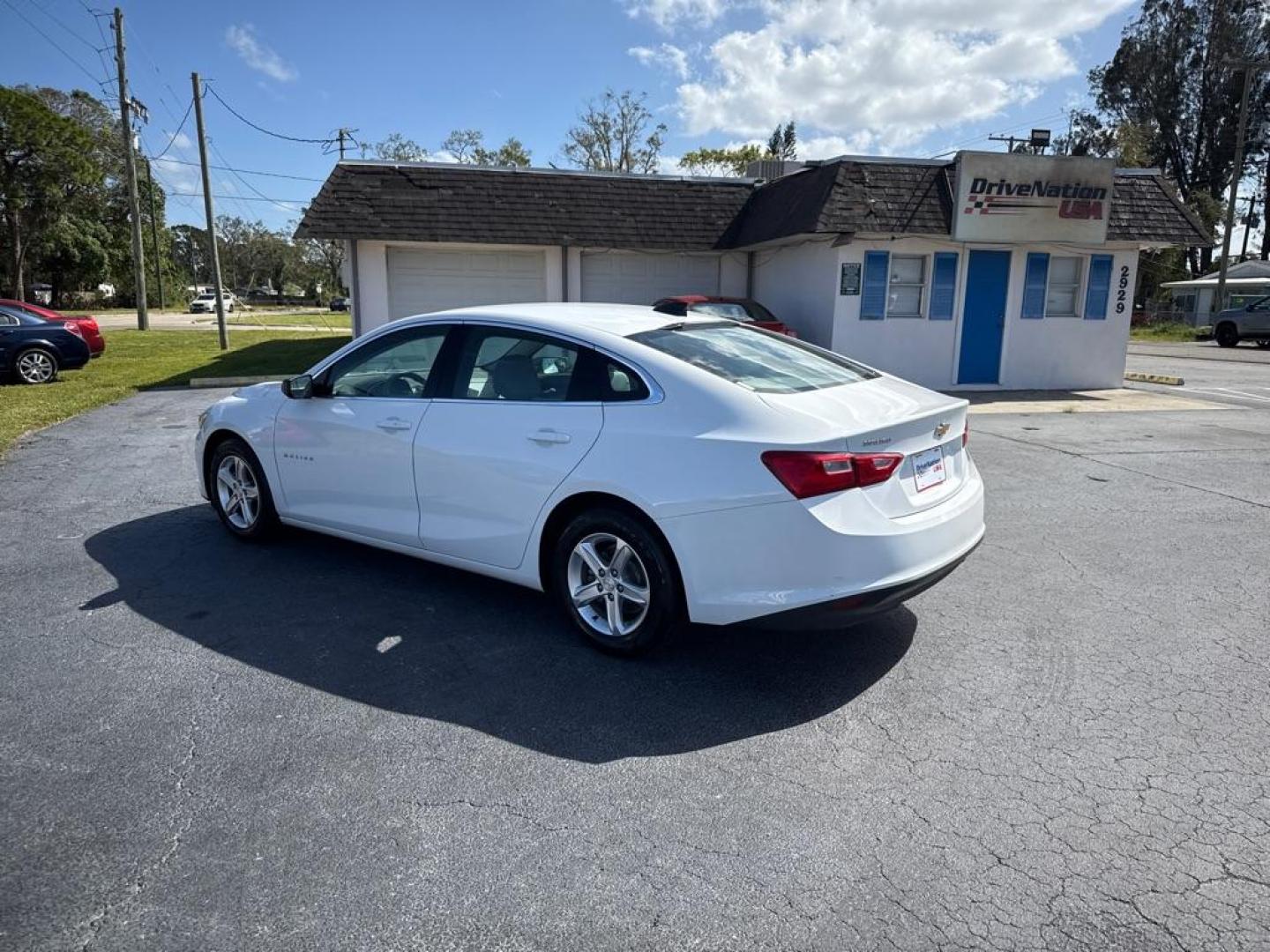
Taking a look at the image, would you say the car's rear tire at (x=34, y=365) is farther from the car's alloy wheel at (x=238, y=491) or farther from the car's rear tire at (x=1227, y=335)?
the car's rear tire at (x=1227, y=335)

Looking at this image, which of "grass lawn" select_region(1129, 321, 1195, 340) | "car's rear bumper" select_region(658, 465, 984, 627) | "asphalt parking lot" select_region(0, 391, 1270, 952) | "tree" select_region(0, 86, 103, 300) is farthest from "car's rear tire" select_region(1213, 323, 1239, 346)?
"tree" select_region(0, 86, 103, 300)

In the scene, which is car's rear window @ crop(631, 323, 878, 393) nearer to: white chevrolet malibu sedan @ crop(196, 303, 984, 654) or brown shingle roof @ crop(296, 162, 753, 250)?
white chevrolet malibu sedan @ crop(196, 303, 984, 654)

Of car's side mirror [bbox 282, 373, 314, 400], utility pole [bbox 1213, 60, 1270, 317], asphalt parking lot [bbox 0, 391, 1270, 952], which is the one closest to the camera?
asphalt parking lot [bbox 0, 391, 1270, 952]

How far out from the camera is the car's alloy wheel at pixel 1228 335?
3111cm

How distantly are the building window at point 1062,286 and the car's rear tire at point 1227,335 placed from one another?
20.2 metres

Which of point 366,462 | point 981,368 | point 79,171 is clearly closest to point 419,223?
point 981,368

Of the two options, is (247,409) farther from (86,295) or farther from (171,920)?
(86,295)

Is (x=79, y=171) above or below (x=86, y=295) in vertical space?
above

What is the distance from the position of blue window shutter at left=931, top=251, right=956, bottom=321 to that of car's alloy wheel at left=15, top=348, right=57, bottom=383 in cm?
1588

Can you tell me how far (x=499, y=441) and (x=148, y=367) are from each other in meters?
17.5

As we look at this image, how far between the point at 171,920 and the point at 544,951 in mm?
1049

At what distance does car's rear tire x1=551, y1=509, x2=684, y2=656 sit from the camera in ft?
12.4

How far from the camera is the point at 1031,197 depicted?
1447 cm

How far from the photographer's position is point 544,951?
2.28 metres
